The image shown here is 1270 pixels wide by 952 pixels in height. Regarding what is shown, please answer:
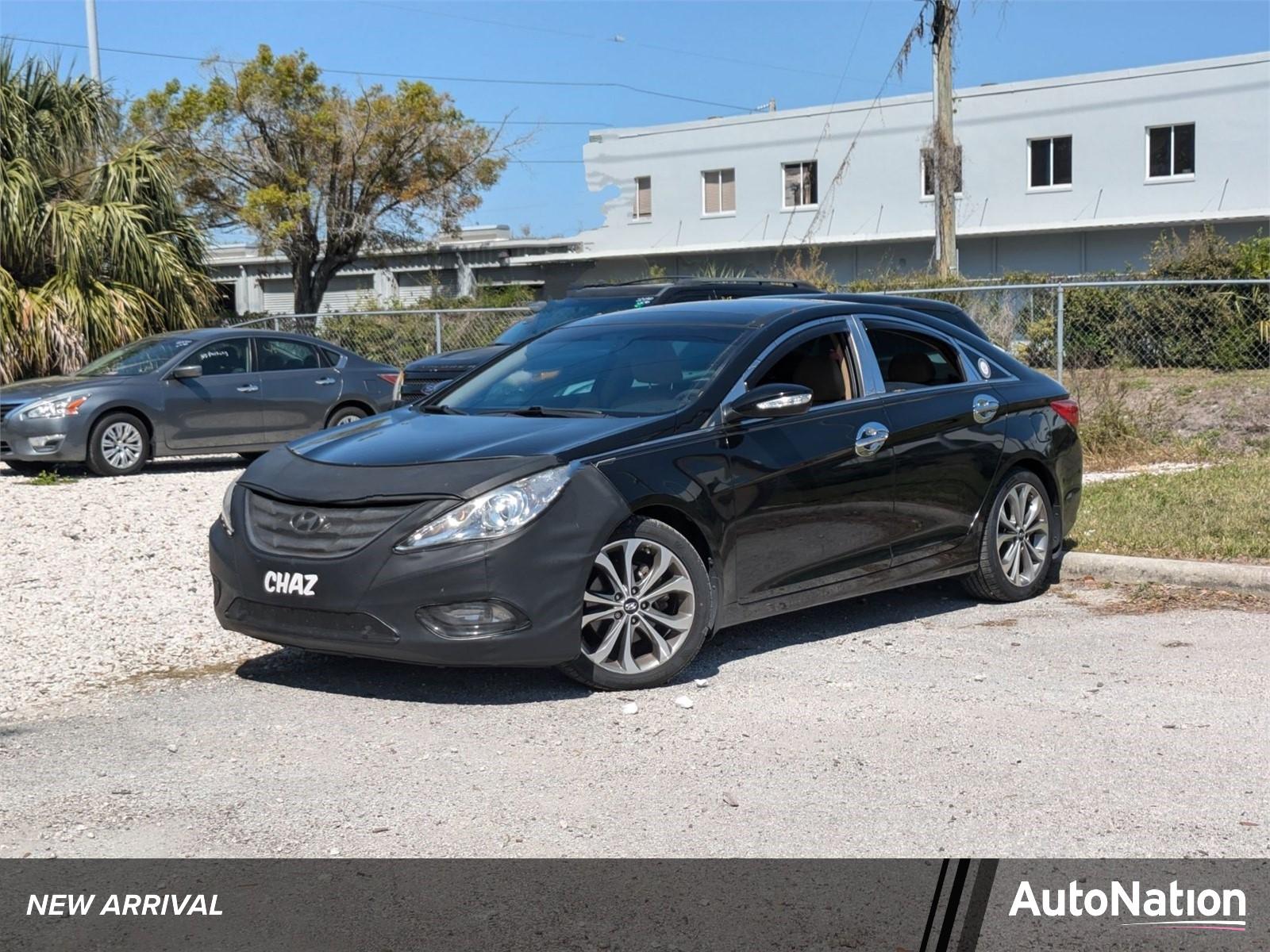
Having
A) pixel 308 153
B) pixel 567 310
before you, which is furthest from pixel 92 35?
pixel 567 310

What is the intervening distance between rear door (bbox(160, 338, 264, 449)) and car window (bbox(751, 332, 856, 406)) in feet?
32.3

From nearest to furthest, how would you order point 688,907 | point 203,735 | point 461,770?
point 688,907
point 461,770
point 203,735

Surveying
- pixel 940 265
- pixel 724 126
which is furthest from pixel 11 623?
pixel 724 126

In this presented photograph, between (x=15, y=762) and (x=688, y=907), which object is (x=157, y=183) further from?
(x=688, y=907)

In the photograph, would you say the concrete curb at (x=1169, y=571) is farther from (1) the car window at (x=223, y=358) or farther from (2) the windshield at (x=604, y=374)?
(1) the car window at (x=223, y=358)

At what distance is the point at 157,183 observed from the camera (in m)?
22.1

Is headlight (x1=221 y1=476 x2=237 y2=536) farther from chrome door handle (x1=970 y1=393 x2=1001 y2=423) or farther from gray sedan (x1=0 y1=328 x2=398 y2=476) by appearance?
gray sedan (x1=0 y1=328 x2=398 y2=476)

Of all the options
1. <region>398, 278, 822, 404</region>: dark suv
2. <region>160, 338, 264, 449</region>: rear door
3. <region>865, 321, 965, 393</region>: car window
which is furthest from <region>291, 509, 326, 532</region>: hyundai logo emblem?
<region>160, 338, 264, 449</region>: rear door

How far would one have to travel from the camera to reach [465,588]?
19.5ft

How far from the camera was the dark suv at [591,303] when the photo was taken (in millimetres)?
14430

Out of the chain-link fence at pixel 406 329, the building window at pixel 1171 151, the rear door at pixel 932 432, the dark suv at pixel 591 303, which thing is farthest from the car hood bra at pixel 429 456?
the building window at pixel 1171 151

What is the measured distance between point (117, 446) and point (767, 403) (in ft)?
33.6

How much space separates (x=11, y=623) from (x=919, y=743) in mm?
4886

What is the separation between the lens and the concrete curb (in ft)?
27.4
